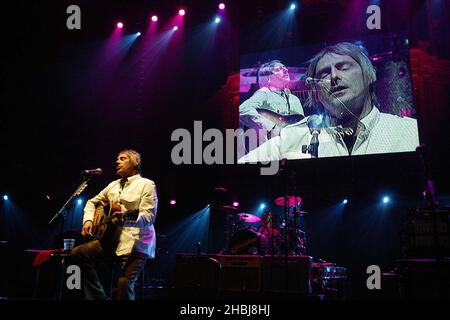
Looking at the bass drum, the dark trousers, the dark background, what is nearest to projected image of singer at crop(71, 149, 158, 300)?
the dark trousers

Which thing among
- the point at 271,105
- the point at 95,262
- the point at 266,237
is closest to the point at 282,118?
the point at 271,105

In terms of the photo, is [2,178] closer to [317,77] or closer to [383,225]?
[317,77]

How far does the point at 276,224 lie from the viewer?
9.05 metres

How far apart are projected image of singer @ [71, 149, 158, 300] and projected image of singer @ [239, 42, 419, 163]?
520 cm

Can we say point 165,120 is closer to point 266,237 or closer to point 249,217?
point 249,217

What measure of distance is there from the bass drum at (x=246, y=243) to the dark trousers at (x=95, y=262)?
2933mm

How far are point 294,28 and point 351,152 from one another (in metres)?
3.59

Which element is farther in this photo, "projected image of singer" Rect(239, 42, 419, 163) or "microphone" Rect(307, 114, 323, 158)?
"microphone" Rect(307, 114, 323, 158)

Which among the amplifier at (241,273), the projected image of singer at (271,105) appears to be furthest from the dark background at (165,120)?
the amplifier at (241,273)

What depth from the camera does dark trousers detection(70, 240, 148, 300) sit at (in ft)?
12.4

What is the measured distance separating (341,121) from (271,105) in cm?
161

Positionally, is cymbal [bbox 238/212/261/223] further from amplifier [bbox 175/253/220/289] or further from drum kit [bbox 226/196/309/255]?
amplifier [bbox 175/253/220/289]

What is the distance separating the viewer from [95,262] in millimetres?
3924

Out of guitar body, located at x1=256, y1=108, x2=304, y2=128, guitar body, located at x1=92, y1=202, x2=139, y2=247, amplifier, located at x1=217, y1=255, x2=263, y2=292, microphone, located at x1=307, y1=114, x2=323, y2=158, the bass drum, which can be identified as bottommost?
amplifier, located at x1=217, y1=255, x2=263, y2=292
